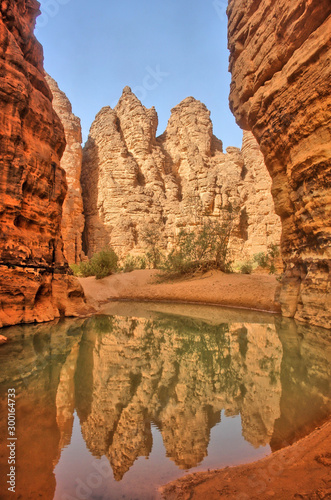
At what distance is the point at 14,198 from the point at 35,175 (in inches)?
61.7

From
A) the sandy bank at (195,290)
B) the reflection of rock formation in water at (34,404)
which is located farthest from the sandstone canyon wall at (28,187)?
the sandy bank at (195,290)

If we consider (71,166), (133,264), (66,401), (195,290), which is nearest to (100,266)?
(133,264)

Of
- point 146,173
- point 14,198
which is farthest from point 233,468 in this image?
point 146,173

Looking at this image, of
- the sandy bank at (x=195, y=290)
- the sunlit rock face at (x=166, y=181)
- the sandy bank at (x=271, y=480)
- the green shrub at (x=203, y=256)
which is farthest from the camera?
the sunlit rock face at (x=166, y=181)

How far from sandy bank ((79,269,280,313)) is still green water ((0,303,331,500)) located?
5.91m

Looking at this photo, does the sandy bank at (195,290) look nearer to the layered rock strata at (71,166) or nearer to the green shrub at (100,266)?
the green shrub at (100,266)

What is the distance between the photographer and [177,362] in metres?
5.50

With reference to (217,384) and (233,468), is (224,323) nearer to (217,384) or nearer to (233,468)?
(217,384)

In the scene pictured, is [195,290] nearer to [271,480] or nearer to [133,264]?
[133,264]

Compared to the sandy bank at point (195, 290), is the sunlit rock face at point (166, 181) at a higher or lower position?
higher

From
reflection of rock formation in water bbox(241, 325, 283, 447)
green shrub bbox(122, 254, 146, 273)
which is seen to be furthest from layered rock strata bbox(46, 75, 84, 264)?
reflection of rock formation in water bbox(241, 325, 283, 447)

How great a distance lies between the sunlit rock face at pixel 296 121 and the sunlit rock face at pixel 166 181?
700 inches

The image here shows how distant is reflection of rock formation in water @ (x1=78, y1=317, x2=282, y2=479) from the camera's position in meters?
2.83

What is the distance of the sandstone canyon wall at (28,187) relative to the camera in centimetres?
848
